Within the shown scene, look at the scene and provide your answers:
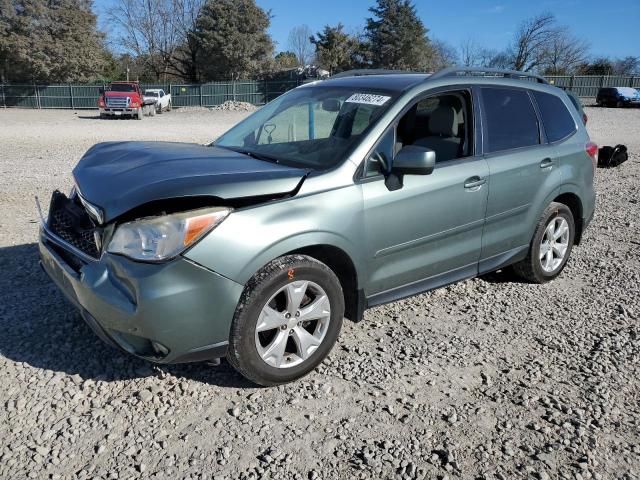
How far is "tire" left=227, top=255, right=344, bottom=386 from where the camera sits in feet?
10.2

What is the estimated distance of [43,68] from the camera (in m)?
43.9

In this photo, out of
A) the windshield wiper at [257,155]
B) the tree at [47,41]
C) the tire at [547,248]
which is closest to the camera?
the windshield wiper at [257,155]

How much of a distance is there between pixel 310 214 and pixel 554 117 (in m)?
2.98

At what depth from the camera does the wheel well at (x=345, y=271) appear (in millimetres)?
3436

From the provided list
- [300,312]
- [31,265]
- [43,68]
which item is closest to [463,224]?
[300,312]

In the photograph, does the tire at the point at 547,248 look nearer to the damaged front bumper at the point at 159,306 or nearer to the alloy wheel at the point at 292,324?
the alloy wheel at the point at 292,324

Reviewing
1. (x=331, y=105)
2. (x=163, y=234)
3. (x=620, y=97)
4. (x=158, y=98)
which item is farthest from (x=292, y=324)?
(x=620, y=97)

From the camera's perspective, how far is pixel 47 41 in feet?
145

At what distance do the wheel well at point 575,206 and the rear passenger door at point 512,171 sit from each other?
35 cm

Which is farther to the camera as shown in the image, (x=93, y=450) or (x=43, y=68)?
(x=43, y=68)

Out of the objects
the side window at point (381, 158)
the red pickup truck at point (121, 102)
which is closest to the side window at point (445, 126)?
the side window at point (381, 158)

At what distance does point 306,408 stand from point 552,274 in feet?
10.2

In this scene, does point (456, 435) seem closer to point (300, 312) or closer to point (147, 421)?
point (300, 312)

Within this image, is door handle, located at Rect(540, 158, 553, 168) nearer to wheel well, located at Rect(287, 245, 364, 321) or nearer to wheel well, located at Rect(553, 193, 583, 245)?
wheel well, located at Rect(553, 193, 583, 245)
